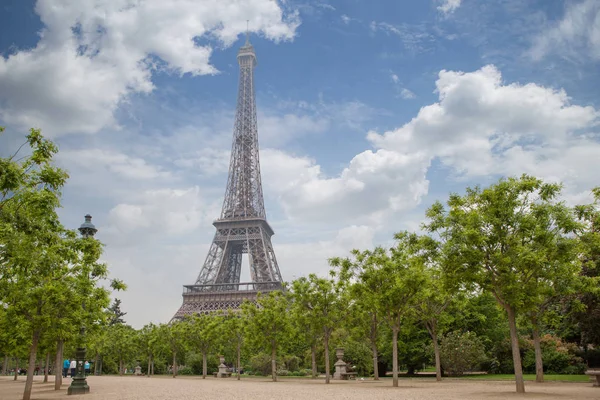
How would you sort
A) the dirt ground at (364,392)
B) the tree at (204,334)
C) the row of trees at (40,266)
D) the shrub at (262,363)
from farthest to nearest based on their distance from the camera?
the shrub at (262,363)
the tree at (204,334)
the dirt ground at (364,392)
the row of trees at (40,266)

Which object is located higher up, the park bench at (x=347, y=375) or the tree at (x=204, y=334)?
the tree at (x=204, y=334)

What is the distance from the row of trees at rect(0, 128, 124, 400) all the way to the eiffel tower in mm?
54523

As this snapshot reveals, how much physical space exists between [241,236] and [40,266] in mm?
76981

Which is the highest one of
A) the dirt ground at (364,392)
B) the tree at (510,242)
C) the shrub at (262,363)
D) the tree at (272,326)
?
the tree at (510,242)

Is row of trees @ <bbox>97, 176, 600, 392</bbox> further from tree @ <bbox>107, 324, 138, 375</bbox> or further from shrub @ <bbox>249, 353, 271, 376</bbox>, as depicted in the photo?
tree @ <bbox>107, 324, 138, 375</bbox>

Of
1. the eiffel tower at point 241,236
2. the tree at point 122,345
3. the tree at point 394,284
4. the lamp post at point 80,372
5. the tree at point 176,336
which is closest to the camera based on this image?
the lamp post at point 80,372

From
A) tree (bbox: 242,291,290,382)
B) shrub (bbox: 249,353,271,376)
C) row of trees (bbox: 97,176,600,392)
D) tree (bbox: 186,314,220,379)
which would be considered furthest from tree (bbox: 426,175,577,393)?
shrub (bbox: 249,353,271,376)

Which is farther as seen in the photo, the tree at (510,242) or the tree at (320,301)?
the tree at (320,301)

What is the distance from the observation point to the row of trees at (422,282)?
628 inches

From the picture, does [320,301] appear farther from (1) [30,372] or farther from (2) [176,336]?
(2) [176,336]

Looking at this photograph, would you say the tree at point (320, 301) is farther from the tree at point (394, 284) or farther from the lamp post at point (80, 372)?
the lamp post at point (80, 372)

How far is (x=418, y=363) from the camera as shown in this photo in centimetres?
4572

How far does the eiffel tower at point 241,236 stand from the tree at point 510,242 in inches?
2472

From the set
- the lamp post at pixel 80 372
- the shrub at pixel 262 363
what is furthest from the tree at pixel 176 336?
the lamp post at pixel 80 372
